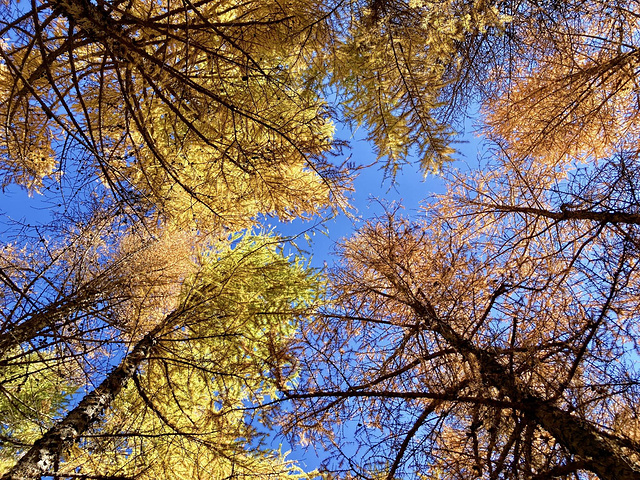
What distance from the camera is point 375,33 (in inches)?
167

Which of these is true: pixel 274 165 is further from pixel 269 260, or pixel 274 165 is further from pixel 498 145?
pixel 498 145

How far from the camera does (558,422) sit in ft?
7.82

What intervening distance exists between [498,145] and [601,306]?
2.47m

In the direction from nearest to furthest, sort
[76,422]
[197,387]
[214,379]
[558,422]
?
[558,422] → [76,422] → [214,379] → [197,387]

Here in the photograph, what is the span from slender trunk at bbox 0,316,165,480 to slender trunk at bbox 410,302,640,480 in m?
3.19

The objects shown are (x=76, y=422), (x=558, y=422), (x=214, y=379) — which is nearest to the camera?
(x=558, y=422)

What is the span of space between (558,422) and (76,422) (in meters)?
4.23

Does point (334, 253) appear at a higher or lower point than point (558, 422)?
higher

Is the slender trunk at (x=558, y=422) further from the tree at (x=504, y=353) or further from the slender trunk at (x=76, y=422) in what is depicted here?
the slender trunk at (x=76, y=422)

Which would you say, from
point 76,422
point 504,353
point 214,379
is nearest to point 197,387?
point 214,379

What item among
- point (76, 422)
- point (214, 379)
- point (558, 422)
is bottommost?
point (558, 422)

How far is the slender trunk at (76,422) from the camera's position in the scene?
298cm

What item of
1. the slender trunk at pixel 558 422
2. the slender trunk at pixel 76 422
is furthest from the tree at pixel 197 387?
the slender trunk at pixel 558 422

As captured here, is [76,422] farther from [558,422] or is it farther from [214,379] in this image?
[558,422]
